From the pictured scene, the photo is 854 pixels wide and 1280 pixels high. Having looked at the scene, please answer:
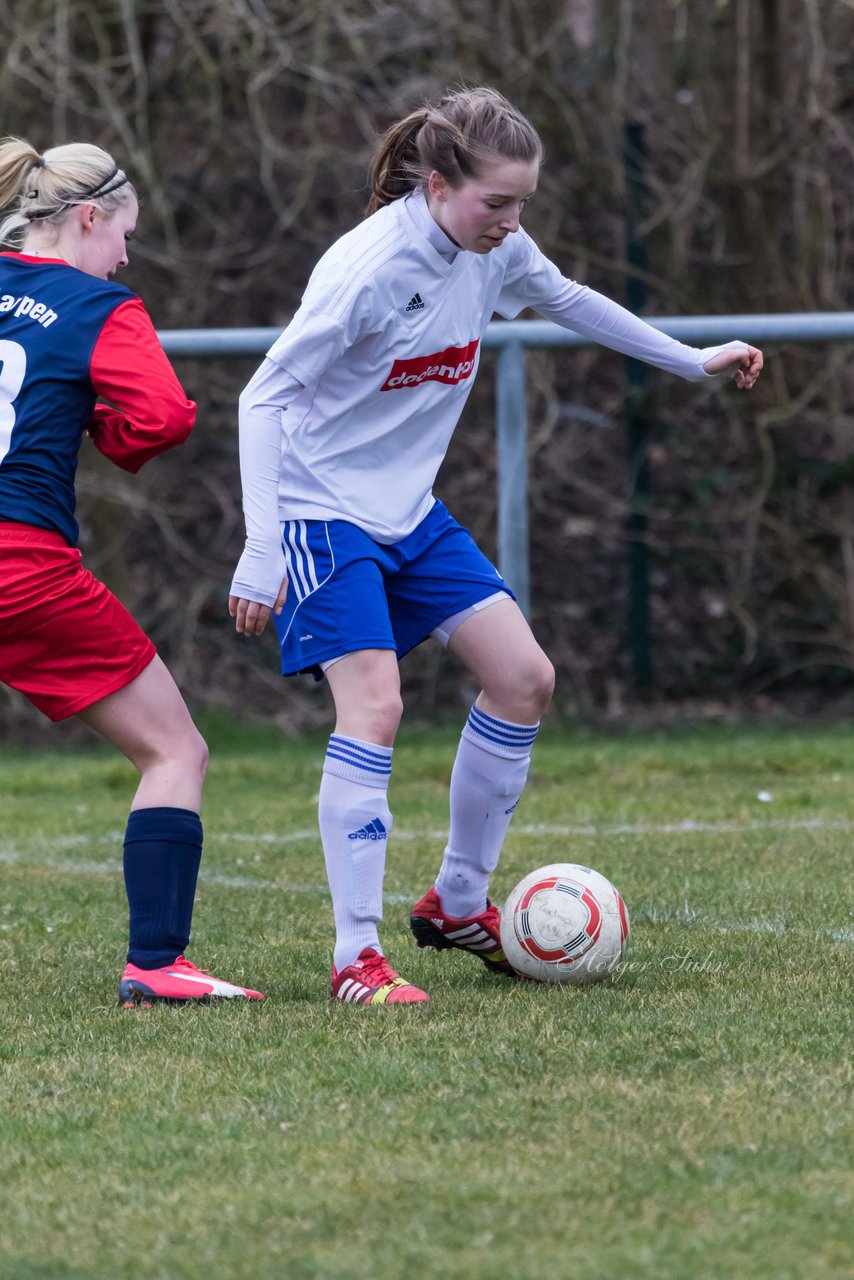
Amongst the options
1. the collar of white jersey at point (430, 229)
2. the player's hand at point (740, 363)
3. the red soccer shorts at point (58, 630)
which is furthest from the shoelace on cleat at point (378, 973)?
the player's hand at point (740, 363)

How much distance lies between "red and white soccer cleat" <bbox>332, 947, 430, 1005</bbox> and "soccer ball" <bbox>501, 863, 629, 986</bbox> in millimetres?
249

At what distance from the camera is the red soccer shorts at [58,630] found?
3658mm

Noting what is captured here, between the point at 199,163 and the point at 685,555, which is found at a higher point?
the point at 199,163

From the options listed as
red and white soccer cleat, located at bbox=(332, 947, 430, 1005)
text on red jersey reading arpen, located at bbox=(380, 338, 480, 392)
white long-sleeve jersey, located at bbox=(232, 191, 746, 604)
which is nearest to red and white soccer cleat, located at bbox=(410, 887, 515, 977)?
red and white soccer cleat, located at bbox=(332, 947, 430, 1005)

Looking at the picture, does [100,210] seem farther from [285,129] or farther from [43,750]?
[285,129]

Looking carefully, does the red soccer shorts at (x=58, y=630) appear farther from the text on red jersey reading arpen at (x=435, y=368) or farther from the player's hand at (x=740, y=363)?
the player's hand at (x=740, y=363)

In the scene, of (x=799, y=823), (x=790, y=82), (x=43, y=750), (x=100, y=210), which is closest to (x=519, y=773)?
(x=100, y=210)

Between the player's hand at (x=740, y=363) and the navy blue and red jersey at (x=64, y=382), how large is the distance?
1.38 metres

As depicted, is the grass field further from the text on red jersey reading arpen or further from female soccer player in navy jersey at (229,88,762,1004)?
the text on red jersey reading arpen

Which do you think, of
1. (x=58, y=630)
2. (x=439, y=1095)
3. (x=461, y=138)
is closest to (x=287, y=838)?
(x=58, y=630)

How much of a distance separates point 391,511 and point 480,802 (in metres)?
0.70

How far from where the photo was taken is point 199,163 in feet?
33.7

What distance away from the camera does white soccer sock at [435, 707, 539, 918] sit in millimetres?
4105

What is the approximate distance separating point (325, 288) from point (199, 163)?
691 centimetres
